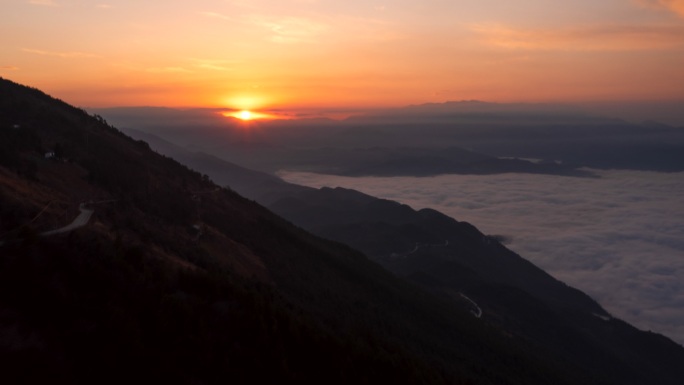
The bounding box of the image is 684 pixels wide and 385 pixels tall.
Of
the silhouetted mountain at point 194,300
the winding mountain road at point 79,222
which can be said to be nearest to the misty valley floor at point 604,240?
the silhouetted mountain at point 194,300

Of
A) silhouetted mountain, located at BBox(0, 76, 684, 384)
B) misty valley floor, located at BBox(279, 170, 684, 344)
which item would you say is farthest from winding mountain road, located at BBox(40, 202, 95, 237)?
misty valley floor, located at BBox(279, 170, 684, 344)

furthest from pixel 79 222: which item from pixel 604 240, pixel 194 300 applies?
pixel 604 240

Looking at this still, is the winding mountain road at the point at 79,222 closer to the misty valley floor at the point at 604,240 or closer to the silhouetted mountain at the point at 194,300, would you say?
the silhouetted mountain at the point at 194,300

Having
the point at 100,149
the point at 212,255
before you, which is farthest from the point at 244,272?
the point at 100,149

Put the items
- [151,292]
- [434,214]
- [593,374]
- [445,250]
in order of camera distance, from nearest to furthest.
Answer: [151,292], [593,374], [445,250], [434,214]

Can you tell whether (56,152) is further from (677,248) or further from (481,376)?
(677,248)
